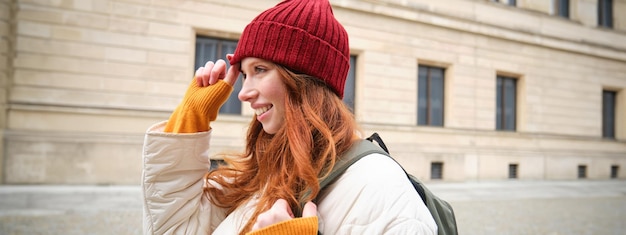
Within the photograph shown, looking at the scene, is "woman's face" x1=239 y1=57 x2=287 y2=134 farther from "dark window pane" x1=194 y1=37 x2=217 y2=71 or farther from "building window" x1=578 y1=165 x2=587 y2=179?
"building window" x1=578 y1=165 x2=587 y2=179

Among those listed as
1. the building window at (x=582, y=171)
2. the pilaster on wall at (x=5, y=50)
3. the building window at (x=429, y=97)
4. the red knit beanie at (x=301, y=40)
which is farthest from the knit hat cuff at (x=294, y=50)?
the building window at (x=582, y=171)

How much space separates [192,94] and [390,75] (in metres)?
10.8

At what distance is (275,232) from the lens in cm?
110

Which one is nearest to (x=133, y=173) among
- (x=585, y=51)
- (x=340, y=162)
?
(x=340, y=162)

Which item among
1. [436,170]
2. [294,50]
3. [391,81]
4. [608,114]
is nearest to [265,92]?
[294,50]

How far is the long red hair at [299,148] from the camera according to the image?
1288mm

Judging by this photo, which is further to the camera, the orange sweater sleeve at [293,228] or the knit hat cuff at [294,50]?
the knit hat cuff at [294,50]

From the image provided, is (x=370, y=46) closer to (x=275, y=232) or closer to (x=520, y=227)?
(x=520, y=227)

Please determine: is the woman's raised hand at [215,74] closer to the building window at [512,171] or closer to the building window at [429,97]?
the building window at [429,97]

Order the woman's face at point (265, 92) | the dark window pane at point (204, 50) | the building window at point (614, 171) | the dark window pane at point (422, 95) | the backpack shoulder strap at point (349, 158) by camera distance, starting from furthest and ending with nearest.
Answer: the building window at point (614, 171) → the dark window pane at point (422, 95) → the dark window pane at point (204, 50) → the woman's face at point (265, 92) → the backpack shoulder strap at point (349, 158)

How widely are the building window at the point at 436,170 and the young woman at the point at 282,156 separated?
37.5ft

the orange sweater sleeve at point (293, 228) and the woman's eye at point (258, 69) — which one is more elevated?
the woman's eye at point (258, 69)

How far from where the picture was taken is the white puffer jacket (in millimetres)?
1112

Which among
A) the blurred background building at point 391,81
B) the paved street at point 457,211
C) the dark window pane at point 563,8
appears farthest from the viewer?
the dark window pane at point 563,8
